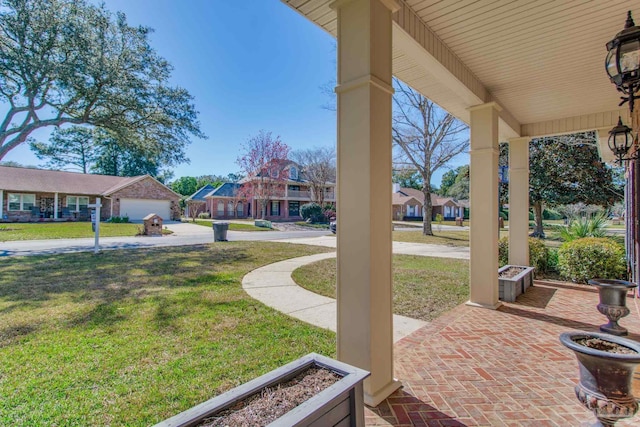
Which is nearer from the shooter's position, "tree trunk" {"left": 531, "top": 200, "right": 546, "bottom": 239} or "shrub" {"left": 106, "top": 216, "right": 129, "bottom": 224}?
"tree trunk" {"left": 531, "top": 200, "right": 546, "bottom": 239}

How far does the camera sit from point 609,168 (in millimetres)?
14094

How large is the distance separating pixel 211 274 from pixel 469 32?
20.7ft

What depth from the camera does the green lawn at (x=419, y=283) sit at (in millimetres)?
4816

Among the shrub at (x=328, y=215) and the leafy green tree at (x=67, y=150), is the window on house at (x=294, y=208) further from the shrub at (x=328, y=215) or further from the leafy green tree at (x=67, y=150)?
the leafy green tree at (x=67, y=150)

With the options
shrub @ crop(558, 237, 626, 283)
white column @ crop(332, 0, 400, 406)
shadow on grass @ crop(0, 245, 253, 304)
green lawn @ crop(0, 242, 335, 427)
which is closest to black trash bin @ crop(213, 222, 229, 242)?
shadow on grass @ crop(0, 245, 253, 304)

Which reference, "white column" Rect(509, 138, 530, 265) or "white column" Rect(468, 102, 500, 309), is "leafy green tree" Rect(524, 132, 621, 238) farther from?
"white column" Rect(468, 102, 500, 309)

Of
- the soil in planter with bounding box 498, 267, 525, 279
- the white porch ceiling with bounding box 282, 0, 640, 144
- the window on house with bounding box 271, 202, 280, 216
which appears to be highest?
the white porch ceiling with bounding box 282, 0, 640, 144

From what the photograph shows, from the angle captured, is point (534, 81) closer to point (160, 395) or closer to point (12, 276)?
point (160, 395)

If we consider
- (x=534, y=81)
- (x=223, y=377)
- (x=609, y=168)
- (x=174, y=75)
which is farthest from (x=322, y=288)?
(x=609, y=168)

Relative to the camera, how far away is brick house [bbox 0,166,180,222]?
22.1 metres

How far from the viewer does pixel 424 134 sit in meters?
16.7

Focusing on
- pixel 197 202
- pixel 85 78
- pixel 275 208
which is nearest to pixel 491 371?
pixel 85 78

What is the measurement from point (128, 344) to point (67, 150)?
42.6 metres

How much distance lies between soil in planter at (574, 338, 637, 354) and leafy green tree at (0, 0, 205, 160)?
43.8 ft
